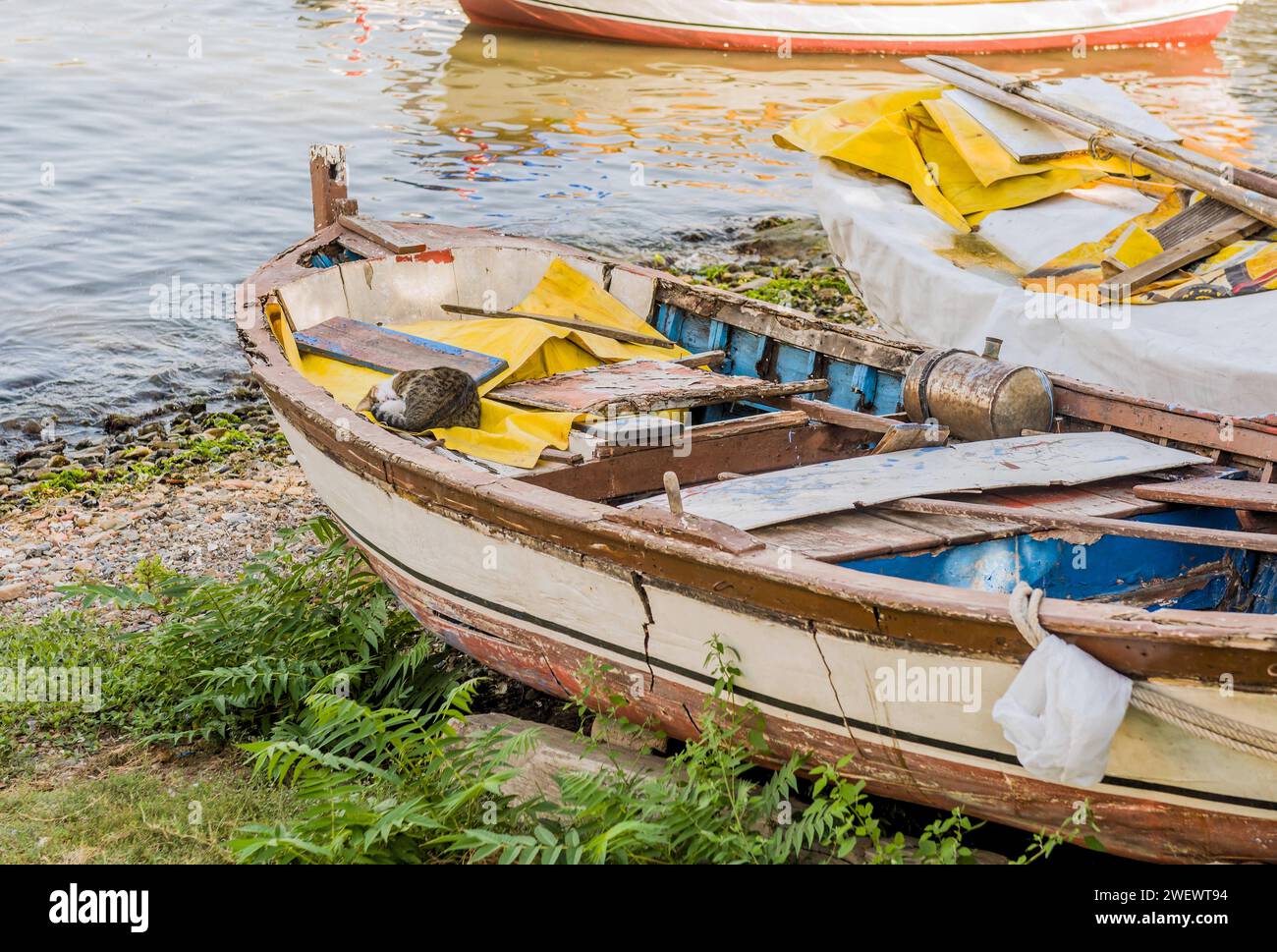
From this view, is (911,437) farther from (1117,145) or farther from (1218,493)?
(1117,145)

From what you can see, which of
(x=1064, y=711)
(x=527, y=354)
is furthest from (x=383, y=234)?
(x=1064, y=711)

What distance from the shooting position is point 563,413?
5.55m

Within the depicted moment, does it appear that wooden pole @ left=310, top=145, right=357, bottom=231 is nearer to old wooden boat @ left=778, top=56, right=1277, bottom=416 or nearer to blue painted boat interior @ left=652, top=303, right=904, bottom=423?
blue painted boat interior @ left=652, top=303, right=904, bottom=423

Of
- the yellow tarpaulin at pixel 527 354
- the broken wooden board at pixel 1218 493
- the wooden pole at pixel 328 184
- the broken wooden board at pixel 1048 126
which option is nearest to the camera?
the broken wooden board at pixel 1218 493

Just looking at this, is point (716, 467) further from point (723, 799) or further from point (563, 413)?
point (723, 799)

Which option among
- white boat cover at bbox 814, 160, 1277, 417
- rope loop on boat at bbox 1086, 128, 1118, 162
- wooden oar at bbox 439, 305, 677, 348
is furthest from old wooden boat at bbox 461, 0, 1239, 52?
wooden oar at bbox 439, 305, 677, 348

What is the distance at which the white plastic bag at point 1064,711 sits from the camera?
3408 mm

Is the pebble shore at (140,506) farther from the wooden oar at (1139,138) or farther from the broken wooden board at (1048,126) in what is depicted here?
the wooden oar at (1139,138)

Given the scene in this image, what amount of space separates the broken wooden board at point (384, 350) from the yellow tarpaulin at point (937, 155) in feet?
12.8

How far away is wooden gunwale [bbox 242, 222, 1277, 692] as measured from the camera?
3369 mm

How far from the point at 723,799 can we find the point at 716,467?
1.66 metres

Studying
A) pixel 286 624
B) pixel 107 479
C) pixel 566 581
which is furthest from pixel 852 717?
pixel 107 479

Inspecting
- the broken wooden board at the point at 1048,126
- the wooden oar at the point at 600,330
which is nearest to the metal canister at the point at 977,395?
the wooden oar at the point at 600,330
